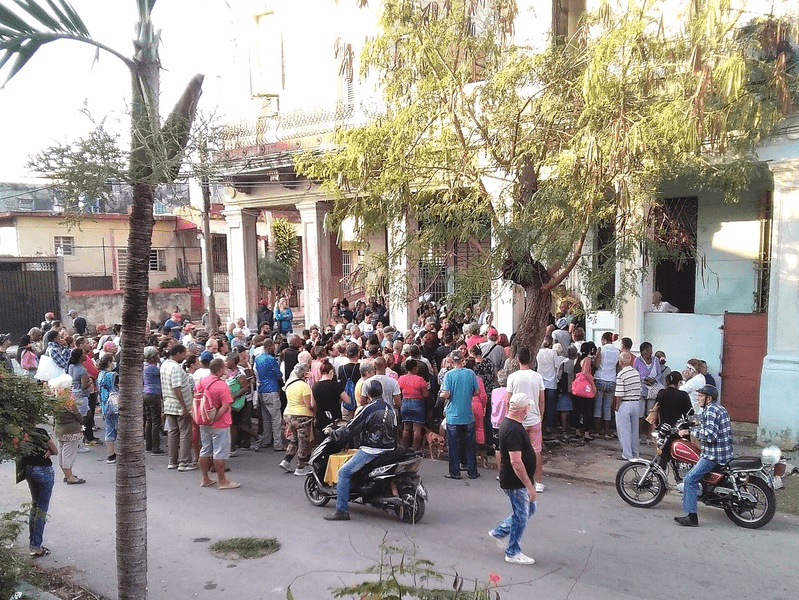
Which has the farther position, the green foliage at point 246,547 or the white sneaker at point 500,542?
the green foliage at point 246,547

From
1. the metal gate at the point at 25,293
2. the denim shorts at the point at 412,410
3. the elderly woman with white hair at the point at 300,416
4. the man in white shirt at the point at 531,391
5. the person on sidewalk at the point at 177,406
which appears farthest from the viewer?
the metal gate at the point at 25,293

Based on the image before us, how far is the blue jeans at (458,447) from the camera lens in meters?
8.38

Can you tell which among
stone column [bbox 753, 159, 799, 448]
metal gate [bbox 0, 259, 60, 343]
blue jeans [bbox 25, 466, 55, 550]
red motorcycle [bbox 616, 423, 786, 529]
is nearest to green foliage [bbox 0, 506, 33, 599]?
blue jeans [bbox 25, 466, 55, 550]

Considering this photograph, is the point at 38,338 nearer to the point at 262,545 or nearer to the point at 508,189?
the point at 262,545

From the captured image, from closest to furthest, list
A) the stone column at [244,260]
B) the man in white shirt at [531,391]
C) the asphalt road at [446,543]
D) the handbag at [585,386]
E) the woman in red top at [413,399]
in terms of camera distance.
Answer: the asphalt road at [446,543] < the man in white shirt at [531,391] < the woman in red top at [413,399] < the handbag at [585,386] < the stone column at [244,260]

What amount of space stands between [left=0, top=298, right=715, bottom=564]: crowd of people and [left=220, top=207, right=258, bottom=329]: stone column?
7.06 meters

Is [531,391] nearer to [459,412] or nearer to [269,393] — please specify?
[459,412]

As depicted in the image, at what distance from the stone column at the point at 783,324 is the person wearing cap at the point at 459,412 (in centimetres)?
473

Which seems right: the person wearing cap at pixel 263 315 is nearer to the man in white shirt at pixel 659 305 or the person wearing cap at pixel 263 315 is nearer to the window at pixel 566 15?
the man in white shirt at pixel 659 305

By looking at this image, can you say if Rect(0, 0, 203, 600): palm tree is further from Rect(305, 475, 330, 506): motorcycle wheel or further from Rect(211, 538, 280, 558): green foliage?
Rect(305, 475, 330, 506): motorcycle wheel

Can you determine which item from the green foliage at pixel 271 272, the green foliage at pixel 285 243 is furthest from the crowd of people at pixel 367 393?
the green foliage at pixel 285 243

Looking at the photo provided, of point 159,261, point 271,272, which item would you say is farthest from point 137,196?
point 159,261

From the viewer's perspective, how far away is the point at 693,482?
21.9 feet

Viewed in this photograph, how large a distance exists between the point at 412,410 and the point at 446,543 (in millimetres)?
3026
